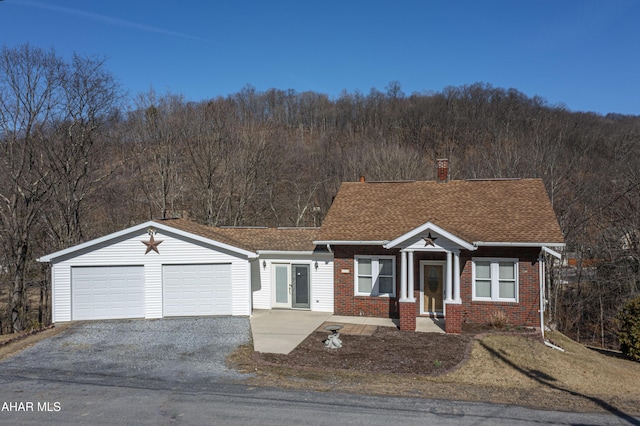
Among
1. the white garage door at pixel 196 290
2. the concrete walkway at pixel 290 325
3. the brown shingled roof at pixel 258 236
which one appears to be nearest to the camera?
the concrete walkway at pixel 290 325

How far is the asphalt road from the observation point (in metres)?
7.99

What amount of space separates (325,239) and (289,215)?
2096cm

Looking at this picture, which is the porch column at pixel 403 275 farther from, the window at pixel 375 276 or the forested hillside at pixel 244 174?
the forested hillside at pixel 244 174

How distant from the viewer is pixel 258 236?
19891 mm

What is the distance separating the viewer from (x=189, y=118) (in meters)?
34.6

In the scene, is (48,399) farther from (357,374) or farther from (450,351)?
(450,351)

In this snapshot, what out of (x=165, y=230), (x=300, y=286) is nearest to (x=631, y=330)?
→ (x=300, y=286)

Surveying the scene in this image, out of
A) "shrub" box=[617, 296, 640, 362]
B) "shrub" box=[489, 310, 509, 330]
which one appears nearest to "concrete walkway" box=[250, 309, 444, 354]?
"shrub" box=[489, 310, 509, 330]

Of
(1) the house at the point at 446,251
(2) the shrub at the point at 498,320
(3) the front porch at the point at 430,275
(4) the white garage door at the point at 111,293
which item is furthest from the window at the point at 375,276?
(4) the white garage door at the point at 111,293

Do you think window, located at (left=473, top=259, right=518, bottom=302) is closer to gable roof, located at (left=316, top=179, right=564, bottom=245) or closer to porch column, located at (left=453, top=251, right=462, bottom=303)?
gable roof, located at (left=316, top=179, right=564, bottom=245)

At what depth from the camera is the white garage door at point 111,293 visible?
53.8 feet

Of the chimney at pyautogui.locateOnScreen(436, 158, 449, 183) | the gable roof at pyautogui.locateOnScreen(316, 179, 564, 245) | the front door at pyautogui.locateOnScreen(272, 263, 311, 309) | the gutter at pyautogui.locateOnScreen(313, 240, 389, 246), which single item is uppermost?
the chimney at pyautogui.locateOnScreen(436, 158, 449, 183)

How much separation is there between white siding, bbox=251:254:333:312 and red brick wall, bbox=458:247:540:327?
4829 mm

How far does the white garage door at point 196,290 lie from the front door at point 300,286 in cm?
262
